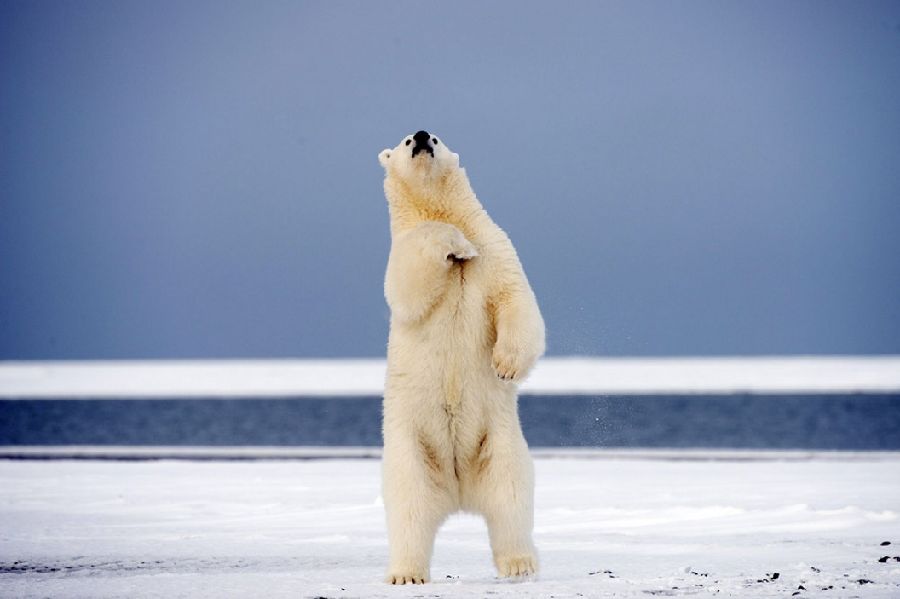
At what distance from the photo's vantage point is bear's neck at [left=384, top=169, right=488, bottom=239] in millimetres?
5770

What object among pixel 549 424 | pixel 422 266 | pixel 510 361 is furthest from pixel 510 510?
pixel 549 424

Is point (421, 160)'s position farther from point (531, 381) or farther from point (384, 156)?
point (531, 381)

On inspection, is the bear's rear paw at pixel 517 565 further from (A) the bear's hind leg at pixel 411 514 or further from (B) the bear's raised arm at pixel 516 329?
(B) the bear's raised arm at pixel 516 329

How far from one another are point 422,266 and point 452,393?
552 mm

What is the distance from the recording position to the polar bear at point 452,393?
5.50 metres

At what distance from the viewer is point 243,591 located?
521 cm

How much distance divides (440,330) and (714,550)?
1.83m

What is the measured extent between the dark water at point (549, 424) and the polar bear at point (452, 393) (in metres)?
16.6

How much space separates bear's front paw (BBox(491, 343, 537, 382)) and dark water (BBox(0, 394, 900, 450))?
16.8m

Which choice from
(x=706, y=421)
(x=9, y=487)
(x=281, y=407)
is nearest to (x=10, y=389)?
(x=281, y=407)

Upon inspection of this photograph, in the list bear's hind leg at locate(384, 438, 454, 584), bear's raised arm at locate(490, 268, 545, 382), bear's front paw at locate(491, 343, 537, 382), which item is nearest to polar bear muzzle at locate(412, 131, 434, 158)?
bear's raised arm at locate(490, 268, 545, 382)

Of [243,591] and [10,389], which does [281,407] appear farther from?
[243,591]

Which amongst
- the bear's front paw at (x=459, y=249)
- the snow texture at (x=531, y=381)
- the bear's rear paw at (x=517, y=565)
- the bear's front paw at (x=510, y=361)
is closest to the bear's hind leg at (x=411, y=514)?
the bear's rear paw at (x=517, y=565)

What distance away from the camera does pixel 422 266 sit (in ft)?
17.8
